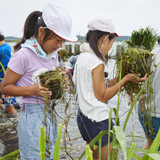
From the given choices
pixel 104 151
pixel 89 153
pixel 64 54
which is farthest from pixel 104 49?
pixel 64 54

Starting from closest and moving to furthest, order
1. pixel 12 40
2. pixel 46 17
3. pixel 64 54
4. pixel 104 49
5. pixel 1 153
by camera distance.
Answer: pixel 46 17, pixel 104 49, pixel 12 40, pixel 1 153, pixel 64 54

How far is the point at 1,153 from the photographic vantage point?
3.21 meters

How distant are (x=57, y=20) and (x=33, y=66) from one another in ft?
1.38

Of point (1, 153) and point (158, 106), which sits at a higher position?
point (158, 106)

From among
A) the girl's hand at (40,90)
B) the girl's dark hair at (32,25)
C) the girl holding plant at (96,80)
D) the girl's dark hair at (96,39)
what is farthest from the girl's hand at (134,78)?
the girl's dark hair at (32,25)

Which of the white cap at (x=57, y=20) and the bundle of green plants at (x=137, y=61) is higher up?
the white cap at (x=57, y=20)

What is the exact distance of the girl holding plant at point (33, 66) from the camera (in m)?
1.66

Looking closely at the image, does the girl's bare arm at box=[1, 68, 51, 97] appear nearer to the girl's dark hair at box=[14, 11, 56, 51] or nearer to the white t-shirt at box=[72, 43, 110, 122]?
the girl's dark hair at box=[14, 11, 56, 51]

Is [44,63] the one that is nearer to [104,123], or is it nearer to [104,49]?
[104,49]

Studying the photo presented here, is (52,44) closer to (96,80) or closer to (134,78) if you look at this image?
(96,80)

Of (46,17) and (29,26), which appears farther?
(29,26)

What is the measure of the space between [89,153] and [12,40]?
2.54 m

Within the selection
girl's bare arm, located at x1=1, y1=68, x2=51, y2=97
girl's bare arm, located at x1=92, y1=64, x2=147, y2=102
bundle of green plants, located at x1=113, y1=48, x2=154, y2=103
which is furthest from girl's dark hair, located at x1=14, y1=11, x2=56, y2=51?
bundle of green plants, located at x1=113, y1=48, x2=154, y2=103

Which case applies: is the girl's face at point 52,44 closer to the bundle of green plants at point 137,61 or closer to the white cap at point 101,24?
the white cap at point 101,24
